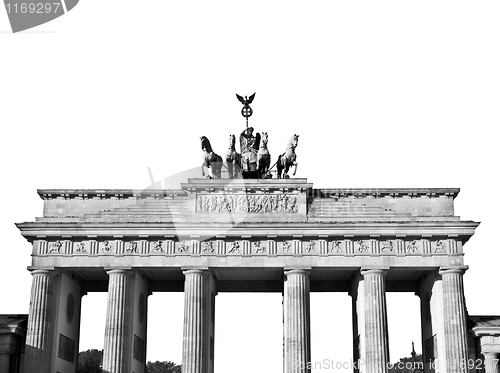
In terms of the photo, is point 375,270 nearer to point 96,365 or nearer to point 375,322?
point 375,322

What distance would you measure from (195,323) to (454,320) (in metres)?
15.3

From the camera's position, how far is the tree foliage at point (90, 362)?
3799 inches

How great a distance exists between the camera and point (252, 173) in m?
46.2

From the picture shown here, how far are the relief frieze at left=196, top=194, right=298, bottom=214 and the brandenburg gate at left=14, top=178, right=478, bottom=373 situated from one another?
0.21 feet

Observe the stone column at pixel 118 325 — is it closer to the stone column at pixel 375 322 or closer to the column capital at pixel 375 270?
the stone column at pixel 375 322

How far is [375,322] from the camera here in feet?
138

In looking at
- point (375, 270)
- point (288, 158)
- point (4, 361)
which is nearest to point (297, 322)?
point (375, 270)

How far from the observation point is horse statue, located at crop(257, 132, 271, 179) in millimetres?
46375

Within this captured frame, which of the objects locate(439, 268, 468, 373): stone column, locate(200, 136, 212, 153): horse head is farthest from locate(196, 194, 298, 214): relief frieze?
locate(439, 268, 468, 373): stone column

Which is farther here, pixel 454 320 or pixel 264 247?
pixel 264 247

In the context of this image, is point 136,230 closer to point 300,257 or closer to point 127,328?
point 127,328

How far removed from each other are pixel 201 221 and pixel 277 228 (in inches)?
187

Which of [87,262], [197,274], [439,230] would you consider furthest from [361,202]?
[87,262]

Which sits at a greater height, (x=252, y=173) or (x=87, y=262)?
(x=252, y=173)
